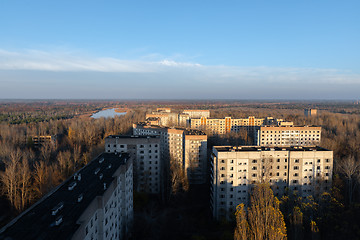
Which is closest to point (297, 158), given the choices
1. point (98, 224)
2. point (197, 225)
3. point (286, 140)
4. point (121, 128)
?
point (197, 225)

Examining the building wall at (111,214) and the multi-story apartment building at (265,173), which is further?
the multi-story apartment building at (265,173)

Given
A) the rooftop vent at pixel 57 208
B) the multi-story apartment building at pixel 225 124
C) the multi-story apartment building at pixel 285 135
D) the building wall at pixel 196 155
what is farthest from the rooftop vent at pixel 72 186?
the multi-story apartment building at pixel 225 124

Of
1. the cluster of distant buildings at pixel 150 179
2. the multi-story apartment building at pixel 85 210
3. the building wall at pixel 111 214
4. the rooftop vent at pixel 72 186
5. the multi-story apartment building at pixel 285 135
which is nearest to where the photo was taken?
the multi-story apartment building at pixel 85 210

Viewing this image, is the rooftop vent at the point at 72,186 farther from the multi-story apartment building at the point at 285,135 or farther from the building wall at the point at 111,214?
the multi-story apartment building at the point at 285,135

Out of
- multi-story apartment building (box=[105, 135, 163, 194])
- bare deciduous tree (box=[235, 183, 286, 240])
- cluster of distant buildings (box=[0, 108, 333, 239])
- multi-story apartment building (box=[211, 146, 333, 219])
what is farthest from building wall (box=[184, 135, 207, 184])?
bare deciduous tree (box=[235, 183, 286, 240])

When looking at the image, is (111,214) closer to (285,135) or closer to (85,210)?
(85,210)

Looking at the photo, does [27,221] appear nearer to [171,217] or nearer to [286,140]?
[171,217]

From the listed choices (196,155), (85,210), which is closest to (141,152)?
(196,155)

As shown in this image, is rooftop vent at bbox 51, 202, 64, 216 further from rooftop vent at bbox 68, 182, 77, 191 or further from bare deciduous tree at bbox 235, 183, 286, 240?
bare deciduous tree at bbox 235, 183, 286, 240
